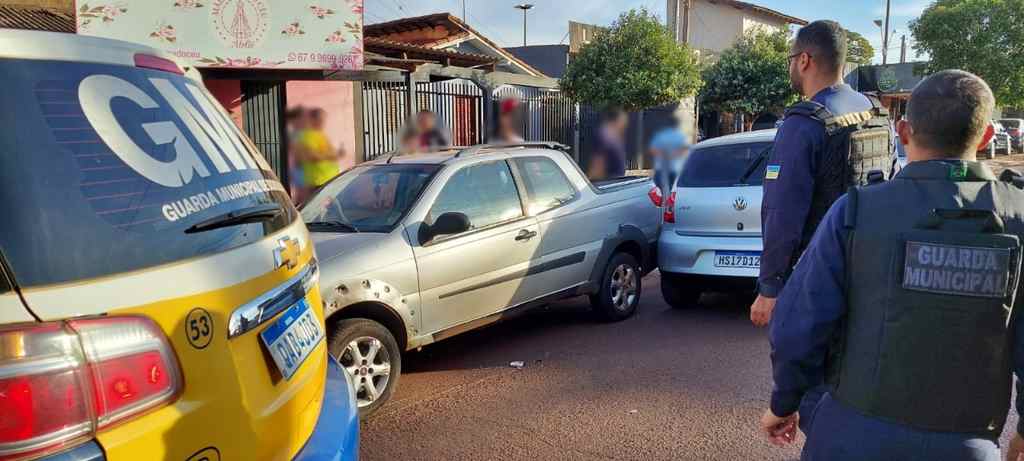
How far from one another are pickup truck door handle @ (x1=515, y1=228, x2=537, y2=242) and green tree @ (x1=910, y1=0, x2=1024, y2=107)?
1007 inches

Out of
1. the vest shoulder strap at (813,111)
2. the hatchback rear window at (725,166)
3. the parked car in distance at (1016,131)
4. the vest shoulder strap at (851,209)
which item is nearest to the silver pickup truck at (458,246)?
the hatchback rear window at (725,166)

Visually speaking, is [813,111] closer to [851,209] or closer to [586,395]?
[851,209]

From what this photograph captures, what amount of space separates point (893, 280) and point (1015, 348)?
38cm

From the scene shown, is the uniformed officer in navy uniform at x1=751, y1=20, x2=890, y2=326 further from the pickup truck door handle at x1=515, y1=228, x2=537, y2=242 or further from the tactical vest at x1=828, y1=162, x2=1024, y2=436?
the pickup truck door handle at x1=515, y1=228, x2=537, y2=242

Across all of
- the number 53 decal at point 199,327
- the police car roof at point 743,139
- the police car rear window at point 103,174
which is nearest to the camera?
the police car rear window at point 103,174

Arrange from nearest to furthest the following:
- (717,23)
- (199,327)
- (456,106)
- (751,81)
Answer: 1. (199,327)
2. (456,106)
3. (751,81)
4. (717,23)

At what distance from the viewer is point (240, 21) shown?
9.84 meters

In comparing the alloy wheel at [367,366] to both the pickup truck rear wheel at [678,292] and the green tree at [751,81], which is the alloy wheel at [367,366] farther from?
the green tree at [751,81]

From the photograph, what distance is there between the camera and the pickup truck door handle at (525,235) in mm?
5183

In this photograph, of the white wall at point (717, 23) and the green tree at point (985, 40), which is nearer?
the green tree at point (985, 40)

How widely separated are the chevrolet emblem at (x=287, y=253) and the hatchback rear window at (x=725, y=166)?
445cm

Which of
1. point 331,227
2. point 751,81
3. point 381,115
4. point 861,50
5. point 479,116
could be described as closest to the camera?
point 331,227

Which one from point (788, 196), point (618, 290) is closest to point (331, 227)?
point (618, 290)

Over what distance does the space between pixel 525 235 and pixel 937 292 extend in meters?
3.62
